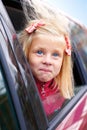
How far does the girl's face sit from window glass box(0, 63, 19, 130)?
61 centimetres

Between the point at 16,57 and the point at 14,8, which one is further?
the point at 14,8

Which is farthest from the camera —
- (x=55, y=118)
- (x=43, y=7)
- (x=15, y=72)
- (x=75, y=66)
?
(x=75, y=66)

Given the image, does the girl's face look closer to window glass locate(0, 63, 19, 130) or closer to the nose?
the nose

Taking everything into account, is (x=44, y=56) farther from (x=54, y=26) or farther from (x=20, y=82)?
(x=20, y=82)

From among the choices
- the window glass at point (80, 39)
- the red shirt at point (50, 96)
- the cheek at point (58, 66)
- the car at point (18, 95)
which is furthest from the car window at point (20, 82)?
the window glass at point (80, 39)

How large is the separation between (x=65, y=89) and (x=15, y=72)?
2.68ft

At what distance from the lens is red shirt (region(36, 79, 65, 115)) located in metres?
2.22

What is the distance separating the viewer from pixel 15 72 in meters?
1.75

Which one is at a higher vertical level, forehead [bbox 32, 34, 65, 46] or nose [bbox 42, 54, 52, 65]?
forehead [bbox 32, 34, 65, 46]

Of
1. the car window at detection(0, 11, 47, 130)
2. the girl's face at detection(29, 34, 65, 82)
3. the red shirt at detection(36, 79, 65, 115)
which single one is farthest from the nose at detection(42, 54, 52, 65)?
the car window at detection(0, 11, 47, 130)

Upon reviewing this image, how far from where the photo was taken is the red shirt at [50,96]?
2.22 m

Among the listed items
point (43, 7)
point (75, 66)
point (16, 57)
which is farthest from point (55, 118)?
point (75, 66)

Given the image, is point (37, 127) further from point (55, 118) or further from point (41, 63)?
point (41, 63)

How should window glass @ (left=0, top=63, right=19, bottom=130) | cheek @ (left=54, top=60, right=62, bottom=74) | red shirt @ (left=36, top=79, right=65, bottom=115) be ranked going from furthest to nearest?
cheek @ (left=54, top=60, right=62, bottom=74) < red shirt @ (left=36, top=79, right=65, bottom=115) < window glass @ (left=0, top=63, right=19, bottom=130)
